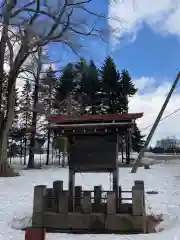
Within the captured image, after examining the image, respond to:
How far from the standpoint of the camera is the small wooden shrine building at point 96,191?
7242 mm

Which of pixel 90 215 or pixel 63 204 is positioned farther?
pixel 63 204

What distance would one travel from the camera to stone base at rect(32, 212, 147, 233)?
23.6ft

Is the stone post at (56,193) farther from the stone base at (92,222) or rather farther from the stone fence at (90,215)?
the stone base at (92,222)

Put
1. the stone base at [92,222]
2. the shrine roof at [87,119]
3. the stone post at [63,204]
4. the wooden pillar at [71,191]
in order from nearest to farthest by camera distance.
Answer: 1. the stone base at [92,222]
2. the stone post at [63,204]
3. the shrine roof at [87,119]
4. the wooden pillar at [71,191]

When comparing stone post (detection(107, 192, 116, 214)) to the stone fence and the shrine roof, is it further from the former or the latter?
the shrine roof

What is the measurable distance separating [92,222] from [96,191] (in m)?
1.33

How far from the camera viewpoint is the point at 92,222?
7.30m

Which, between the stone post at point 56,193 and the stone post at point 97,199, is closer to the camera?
the stone post at point 56,193

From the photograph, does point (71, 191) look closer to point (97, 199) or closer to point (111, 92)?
point (97, 199)

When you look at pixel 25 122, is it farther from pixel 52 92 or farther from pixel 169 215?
pixel 169 215

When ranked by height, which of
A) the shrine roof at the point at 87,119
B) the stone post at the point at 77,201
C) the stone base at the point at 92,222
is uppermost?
the shrine roof at the point at 87,119

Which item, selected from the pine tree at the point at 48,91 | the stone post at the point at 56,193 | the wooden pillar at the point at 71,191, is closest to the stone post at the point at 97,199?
the wooden pillar at the point at 71,191

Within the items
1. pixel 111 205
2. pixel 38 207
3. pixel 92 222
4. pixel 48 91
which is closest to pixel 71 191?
pixel 38 207

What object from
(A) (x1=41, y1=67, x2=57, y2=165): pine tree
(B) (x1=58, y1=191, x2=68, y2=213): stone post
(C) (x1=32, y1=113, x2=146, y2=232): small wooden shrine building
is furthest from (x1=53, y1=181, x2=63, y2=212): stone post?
(A) (x1=41, y1=67, x2=57, y2=165): pine tree
